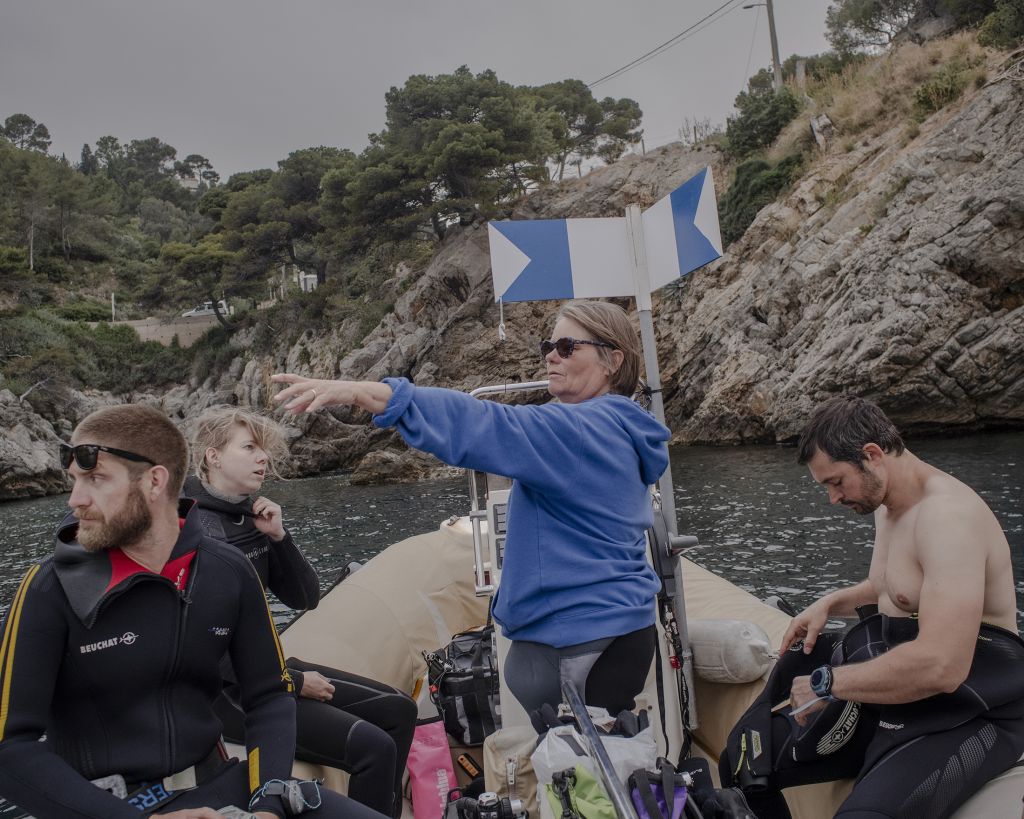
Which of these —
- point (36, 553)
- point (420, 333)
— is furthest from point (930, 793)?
point (420, 333)

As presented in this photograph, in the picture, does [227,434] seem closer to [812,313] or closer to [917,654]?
[917,654]

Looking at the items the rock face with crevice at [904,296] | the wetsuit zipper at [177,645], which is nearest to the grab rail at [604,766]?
the wetsuit zipper at [177,645]

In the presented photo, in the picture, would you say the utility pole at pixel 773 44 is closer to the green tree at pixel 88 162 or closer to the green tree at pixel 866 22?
the green tree at pixel 866 22

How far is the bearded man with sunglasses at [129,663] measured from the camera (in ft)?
5.28

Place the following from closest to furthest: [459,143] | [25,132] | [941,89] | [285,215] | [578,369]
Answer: [578,369]
[941,89]
[459,143]
[285,215]
[25,132]

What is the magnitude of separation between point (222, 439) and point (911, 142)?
21.0 metres

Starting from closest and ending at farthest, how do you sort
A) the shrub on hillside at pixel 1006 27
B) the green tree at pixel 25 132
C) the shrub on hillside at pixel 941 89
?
the shrub on hillside at pixel 1006 27 → the shrub on hillside at pixel 941 89 → the green tree at pixel 25 132

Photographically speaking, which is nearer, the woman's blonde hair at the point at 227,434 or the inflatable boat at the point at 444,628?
the inflatable boat at the point at 444,628

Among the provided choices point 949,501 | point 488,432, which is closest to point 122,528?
point 488,432

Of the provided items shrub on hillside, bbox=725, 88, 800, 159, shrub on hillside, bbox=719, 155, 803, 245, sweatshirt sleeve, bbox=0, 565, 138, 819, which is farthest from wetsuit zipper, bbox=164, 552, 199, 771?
shrub on hillside, bbox=725, 88, 800, 159

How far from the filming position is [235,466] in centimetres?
277

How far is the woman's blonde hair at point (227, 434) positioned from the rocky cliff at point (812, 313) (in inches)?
615

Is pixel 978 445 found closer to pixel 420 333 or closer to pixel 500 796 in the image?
pixel 500 796

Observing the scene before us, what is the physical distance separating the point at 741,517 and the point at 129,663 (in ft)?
33.1
